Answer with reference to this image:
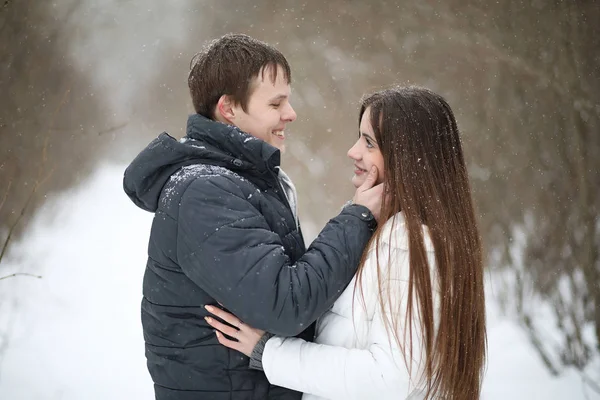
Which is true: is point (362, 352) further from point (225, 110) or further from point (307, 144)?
point (307, 144)

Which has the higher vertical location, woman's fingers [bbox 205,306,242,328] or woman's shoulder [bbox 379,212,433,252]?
woman's shoulder [bbox 379,212,433,252]

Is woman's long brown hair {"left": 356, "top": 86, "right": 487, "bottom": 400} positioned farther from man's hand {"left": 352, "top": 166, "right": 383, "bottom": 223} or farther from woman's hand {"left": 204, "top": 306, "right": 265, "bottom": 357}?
woman's hand {"left": 204, "top": 306, "right": 265, "bottom": 357}

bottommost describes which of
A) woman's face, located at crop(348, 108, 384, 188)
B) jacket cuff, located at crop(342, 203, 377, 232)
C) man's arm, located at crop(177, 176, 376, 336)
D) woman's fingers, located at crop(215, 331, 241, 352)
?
woman's fingers, located at crop(215, 331, 241, 352)

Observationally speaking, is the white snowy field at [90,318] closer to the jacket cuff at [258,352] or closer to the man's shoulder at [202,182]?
the jacket cuff at [258,352]

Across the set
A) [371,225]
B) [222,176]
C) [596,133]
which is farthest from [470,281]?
[596,133]

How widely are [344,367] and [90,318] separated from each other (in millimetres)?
3904

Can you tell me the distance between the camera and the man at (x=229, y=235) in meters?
1.44

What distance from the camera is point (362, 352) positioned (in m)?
1.54

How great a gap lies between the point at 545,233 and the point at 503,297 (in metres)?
0.59

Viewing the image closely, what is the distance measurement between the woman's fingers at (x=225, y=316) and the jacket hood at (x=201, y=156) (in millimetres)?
291

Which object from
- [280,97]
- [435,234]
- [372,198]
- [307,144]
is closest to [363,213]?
[372,198]

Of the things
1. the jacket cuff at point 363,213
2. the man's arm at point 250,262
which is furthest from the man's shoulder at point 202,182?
the jacket cuff at point 363,213

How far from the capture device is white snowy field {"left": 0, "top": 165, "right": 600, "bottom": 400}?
15.6 feet

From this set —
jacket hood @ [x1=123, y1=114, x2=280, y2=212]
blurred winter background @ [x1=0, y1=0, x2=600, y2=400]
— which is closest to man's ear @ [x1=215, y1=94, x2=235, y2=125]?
jacket hood @ [x1=123, y1=114, x2=280, y2=212]
